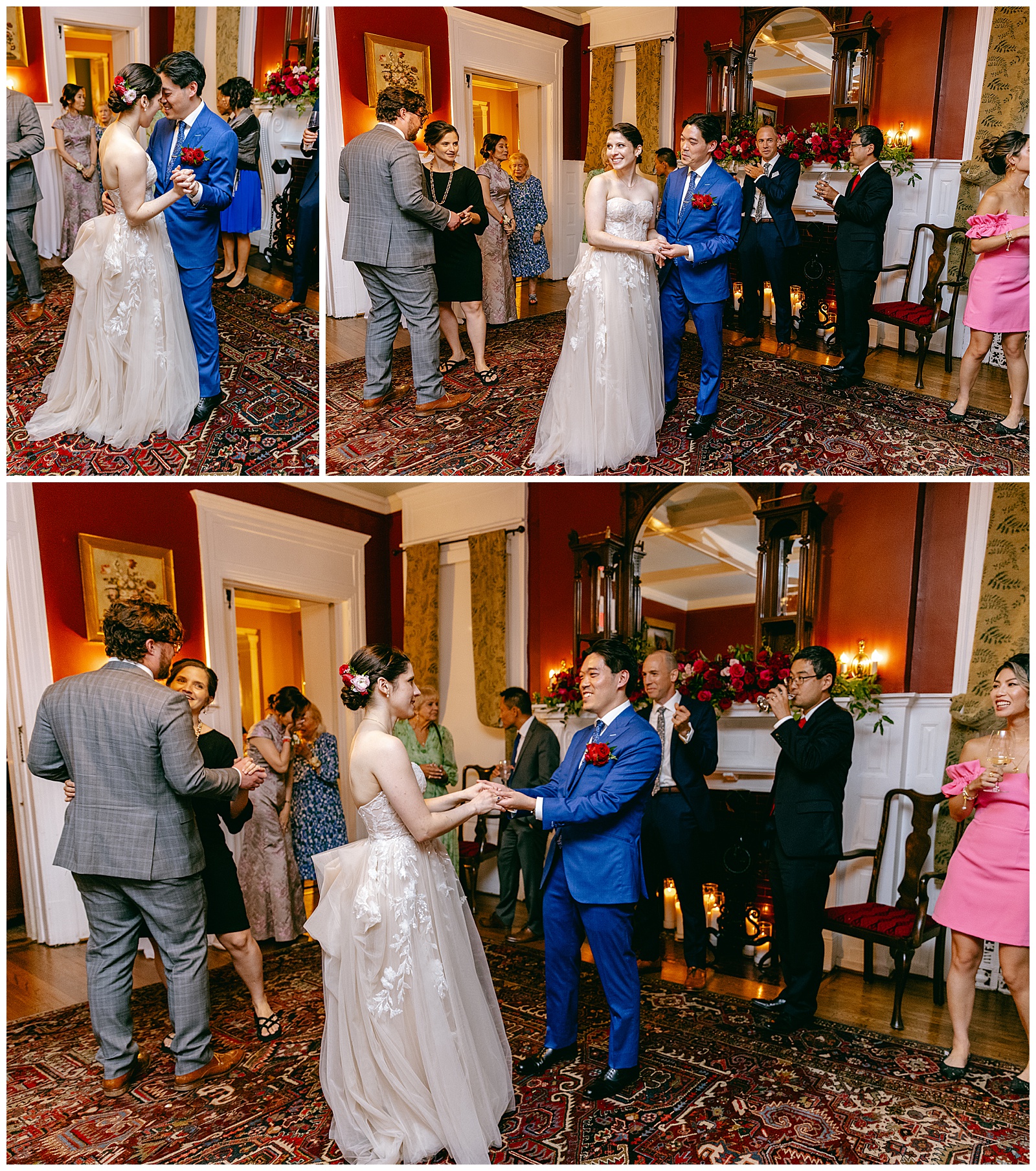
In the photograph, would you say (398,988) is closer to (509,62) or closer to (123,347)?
(123,347)

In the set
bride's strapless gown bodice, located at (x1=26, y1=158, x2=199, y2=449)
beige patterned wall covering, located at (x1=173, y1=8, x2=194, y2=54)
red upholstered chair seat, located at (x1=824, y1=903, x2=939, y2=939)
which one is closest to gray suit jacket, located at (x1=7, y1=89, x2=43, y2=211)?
beige patterned wall covering, located at (x1=173, y1=8, x2=194, y2=54)

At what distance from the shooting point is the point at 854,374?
536 centimetres

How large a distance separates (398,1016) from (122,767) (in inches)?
51.3

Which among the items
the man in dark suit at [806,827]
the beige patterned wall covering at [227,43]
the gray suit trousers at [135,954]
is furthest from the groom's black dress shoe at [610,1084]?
the beige patterned wall covering at [227,43]

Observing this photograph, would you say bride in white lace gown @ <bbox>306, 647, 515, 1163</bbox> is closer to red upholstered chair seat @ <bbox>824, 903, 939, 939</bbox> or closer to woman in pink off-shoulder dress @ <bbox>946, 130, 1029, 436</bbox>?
red upholstered chair seat @ <bbox>824, 903, 939, 939</bbox>

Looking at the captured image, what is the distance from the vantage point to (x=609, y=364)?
14.3 ft

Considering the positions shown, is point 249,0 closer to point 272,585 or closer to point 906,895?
point 272,585

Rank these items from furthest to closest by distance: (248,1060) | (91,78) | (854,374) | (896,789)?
(854,374) → (91,78) → (896,789) → (248,1060)

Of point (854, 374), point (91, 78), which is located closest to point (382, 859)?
point (854, 374)

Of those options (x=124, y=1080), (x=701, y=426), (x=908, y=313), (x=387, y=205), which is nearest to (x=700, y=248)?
(x=701, y=426)

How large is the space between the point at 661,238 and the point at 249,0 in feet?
8.64

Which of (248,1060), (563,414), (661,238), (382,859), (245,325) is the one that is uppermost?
(661,238)

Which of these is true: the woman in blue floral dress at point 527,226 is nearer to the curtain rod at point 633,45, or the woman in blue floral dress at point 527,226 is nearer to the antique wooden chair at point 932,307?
the curtain rod at point 633,45

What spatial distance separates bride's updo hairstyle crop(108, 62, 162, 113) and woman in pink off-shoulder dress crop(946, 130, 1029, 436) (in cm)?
391
